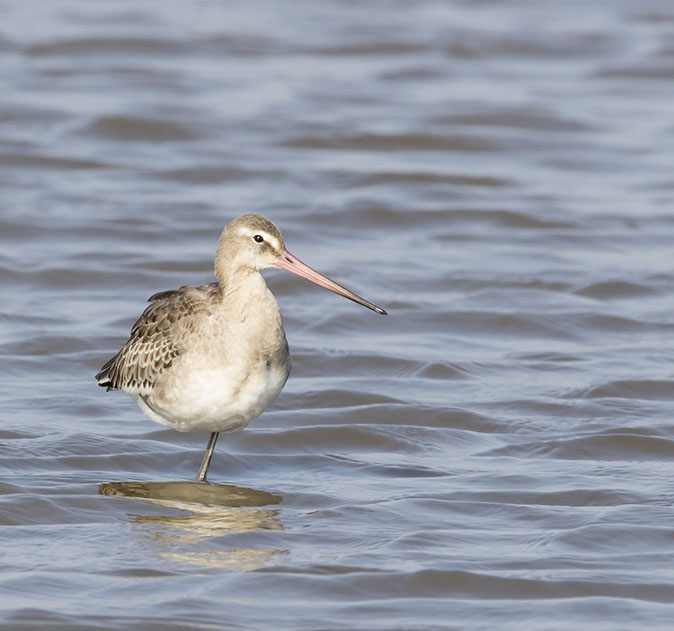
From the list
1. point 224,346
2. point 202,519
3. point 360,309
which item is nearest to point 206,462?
point 202,519

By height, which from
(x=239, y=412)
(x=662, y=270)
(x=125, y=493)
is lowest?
(x=125, y=493)

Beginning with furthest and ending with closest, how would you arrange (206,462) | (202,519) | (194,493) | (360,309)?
1. (360,309)
2. (206,462)
3. (194,493)
4. (202,519)

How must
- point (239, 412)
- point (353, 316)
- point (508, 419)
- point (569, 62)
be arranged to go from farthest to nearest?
point (569, 62) → point (353, 316) → point (508, 419) → point (239, 412)

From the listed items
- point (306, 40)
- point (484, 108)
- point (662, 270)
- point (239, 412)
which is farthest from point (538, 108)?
point (239, 412)

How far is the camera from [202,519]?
7172 mm

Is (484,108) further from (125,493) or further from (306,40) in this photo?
(125,493)

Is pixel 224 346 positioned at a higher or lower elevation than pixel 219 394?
higher

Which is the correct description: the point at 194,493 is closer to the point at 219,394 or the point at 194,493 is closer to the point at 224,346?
the point at 219,394

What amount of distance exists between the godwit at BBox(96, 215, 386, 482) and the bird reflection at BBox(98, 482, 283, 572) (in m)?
0.33

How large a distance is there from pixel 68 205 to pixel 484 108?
207 inches

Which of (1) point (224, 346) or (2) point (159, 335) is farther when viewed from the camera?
(2) point (159, 335)

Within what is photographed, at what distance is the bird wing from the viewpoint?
24.6 ft

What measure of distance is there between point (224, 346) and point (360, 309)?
3.84m

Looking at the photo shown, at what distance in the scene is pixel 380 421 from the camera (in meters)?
8.95
